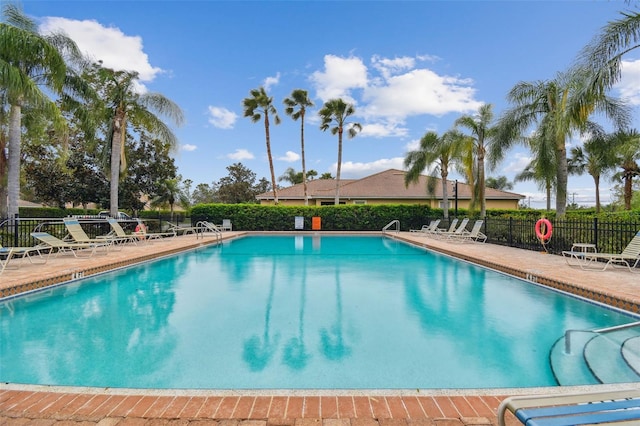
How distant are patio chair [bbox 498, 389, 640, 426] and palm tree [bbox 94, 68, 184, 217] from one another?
59.9 ft

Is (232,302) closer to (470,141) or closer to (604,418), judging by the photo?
(604,418)

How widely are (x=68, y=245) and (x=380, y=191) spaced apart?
2535 centimetres

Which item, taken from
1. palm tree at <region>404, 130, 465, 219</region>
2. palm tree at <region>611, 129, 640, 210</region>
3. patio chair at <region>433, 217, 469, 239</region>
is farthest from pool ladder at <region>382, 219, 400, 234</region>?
palm tree at <region>611, 129, 640, 210</region>

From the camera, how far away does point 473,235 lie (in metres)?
15.0

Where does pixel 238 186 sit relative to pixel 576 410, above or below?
above

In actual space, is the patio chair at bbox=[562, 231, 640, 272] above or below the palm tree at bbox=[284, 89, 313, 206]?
below

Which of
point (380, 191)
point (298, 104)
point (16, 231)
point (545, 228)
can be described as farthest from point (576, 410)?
point (380, 191)

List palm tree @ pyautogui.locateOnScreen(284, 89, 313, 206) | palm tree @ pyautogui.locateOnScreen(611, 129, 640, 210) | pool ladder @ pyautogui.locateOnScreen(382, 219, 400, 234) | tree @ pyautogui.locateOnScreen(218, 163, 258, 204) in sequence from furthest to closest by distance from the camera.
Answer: tree @ pyautogui.locateOnScreen(218, 163, 258, 204), palm tree @ pyautogui.locateOnScreen(284, 89, 313, 206), pool ladder @ pyautogui.locateOnScreen(382, 219, 400, 234), palm tree @ pyautogui.locateOnScreen(611, 129, 640, 210)

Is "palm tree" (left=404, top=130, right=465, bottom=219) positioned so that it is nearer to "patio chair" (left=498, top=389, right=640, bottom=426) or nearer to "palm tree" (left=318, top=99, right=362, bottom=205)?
"palm tree" (left=318, top=99, right=362, bottom=205)

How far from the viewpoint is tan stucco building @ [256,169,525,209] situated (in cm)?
3046

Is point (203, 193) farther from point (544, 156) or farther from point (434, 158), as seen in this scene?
point (544, 156)

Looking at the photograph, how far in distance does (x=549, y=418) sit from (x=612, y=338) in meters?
3.62

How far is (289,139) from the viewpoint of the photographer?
103 feet

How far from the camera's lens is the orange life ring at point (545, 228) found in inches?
444
